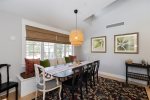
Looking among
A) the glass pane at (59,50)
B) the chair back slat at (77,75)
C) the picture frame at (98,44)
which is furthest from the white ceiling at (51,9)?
the chair back slat at (77,75)

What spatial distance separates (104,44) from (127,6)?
1.80m

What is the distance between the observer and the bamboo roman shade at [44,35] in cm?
365

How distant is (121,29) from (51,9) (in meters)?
2.90

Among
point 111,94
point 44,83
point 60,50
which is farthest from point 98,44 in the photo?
point 44,83

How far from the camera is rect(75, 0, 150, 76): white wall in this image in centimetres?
A: 382

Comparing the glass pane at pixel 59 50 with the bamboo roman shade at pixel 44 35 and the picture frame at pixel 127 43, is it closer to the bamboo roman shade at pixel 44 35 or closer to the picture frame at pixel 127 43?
the bamboo roman shade at pixel 44 35

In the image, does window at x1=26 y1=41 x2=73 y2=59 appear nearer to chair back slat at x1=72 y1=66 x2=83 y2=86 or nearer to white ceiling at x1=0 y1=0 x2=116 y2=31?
white ceiling at x1=0 y1=0 x2=116 y2=31

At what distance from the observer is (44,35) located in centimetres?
418

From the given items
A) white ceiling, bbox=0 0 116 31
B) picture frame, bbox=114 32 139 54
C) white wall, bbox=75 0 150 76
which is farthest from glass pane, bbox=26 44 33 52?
picture frame, bbox=114 32 139 54

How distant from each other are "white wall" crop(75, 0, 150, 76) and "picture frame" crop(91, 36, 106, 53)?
16 centimetres

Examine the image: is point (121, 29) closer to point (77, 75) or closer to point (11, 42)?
point (77, 75)

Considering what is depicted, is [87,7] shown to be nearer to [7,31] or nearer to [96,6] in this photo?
[96,6]

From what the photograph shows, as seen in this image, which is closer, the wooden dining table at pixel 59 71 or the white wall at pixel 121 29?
the wooden dining table at pixel 59 71

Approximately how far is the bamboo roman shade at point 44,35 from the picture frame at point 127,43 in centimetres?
233
